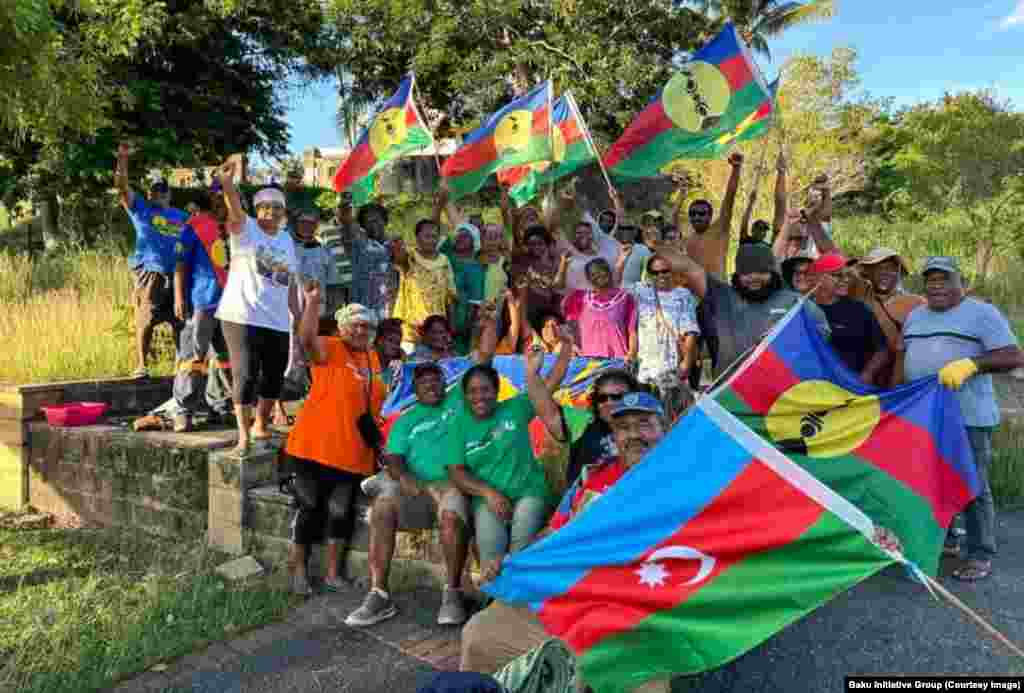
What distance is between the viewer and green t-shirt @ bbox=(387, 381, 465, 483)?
4.92 meters

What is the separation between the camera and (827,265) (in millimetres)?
5531

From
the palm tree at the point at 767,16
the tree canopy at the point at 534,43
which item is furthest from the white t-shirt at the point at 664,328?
the palm tree at the point at 767,16

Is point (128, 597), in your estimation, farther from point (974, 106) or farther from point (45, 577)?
point (974, 106)

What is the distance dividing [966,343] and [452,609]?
132 inches

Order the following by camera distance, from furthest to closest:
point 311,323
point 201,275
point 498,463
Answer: point 201,275
point 311,323
point 498,463

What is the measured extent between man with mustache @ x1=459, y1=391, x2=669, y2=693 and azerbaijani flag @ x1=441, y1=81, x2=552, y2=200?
438 cm

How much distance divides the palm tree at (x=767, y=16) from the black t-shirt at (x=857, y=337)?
24.3 metres

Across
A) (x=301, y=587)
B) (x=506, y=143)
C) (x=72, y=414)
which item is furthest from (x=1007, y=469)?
(x=72, y=414)

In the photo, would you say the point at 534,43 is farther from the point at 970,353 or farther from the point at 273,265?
the point at 970,353

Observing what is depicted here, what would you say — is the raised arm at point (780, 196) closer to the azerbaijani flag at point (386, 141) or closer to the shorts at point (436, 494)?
the azerbaijani flag at point (386, 141)

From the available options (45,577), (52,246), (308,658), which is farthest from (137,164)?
(308,658)

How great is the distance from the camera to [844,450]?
4.42m

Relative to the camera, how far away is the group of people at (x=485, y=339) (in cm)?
464

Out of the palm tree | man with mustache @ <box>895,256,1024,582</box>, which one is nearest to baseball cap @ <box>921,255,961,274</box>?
man with mustache @ <box>895,256,1024,582</box>
